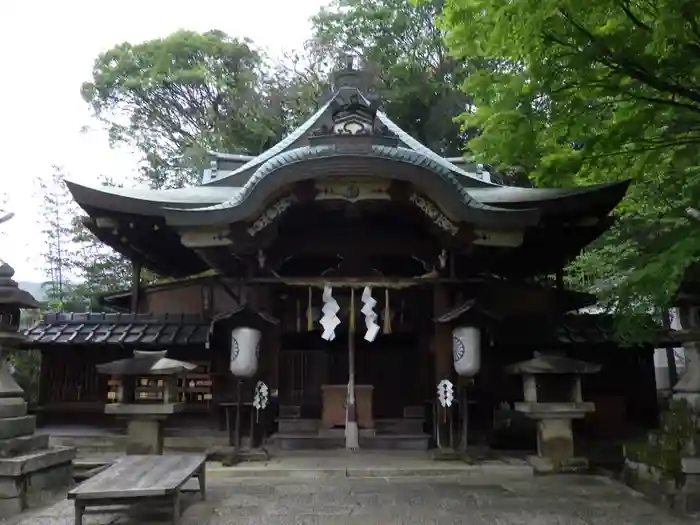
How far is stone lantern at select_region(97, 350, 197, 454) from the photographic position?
855 centimetres

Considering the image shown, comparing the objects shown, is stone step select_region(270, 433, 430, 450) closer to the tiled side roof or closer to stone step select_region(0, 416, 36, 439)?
the tiled side roof

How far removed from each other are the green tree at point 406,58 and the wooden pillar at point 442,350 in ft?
54.2

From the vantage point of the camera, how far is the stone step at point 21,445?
6438mm

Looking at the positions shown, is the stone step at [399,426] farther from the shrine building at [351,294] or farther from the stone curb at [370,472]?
the stone curb at [370,472]

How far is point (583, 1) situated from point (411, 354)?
683 centimetres

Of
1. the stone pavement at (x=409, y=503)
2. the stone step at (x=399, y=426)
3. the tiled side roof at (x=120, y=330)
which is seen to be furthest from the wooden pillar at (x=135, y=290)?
the stone step at (x=399, y=426)

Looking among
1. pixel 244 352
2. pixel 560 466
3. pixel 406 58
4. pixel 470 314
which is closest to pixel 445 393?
pixel 470 314

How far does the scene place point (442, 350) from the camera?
32.3 ft

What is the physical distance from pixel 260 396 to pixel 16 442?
144 inches

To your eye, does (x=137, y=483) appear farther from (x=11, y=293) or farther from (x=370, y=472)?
(x=370, y=472)

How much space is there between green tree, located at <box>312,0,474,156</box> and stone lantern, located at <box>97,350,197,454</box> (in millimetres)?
19158

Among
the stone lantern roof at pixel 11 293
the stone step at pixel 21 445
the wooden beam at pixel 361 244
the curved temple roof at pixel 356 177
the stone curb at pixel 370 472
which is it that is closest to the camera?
the stone step at pixel 21 445

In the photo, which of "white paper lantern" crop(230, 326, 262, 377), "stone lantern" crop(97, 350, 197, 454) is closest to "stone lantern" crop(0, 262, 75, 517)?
"stone lantern" crop(97, 350, 197, 454)

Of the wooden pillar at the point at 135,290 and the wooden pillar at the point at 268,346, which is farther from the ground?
the wooden pillar at the point at 135,290
